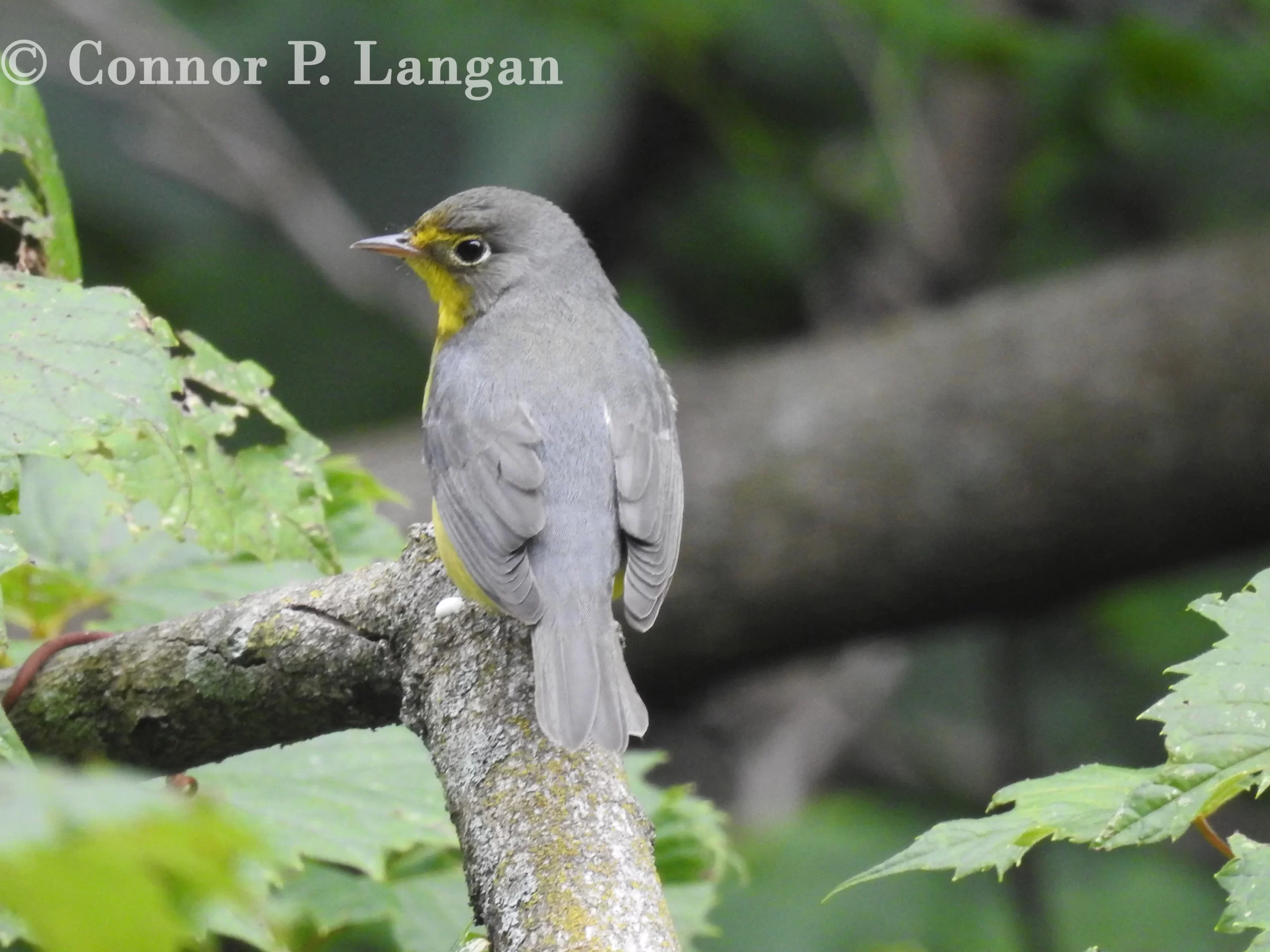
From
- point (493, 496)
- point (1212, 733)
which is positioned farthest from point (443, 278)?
point (1212, 733)

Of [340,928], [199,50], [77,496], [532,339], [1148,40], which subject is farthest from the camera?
[199,50]

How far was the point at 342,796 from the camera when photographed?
2.32 metres

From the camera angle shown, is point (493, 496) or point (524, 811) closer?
point (524, 811)

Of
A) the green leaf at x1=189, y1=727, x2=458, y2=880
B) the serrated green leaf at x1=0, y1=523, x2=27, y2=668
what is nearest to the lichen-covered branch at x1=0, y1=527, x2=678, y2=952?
the green leaf at x1=189, y1=727, x2=458, y2=880

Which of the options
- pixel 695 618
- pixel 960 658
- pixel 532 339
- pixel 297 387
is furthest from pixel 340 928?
pixel 960 658

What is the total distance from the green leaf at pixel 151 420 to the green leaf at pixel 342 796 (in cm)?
33

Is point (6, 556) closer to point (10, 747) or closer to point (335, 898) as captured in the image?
point (10, 747)

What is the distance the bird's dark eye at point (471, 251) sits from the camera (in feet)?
12.6

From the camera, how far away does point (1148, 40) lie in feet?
17.9

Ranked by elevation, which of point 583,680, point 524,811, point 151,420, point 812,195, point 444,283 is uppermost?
point 812,195

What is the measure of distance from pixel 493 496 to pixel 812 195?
4.61m

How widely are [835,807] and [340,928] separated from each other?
3.67m

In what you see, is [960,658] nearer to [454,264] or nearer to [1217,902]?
[1217,902]

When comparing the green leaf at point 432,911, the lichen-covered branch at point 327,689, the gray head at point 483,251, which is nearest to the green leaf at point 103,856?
the lichen-covered branch at point 327,689
